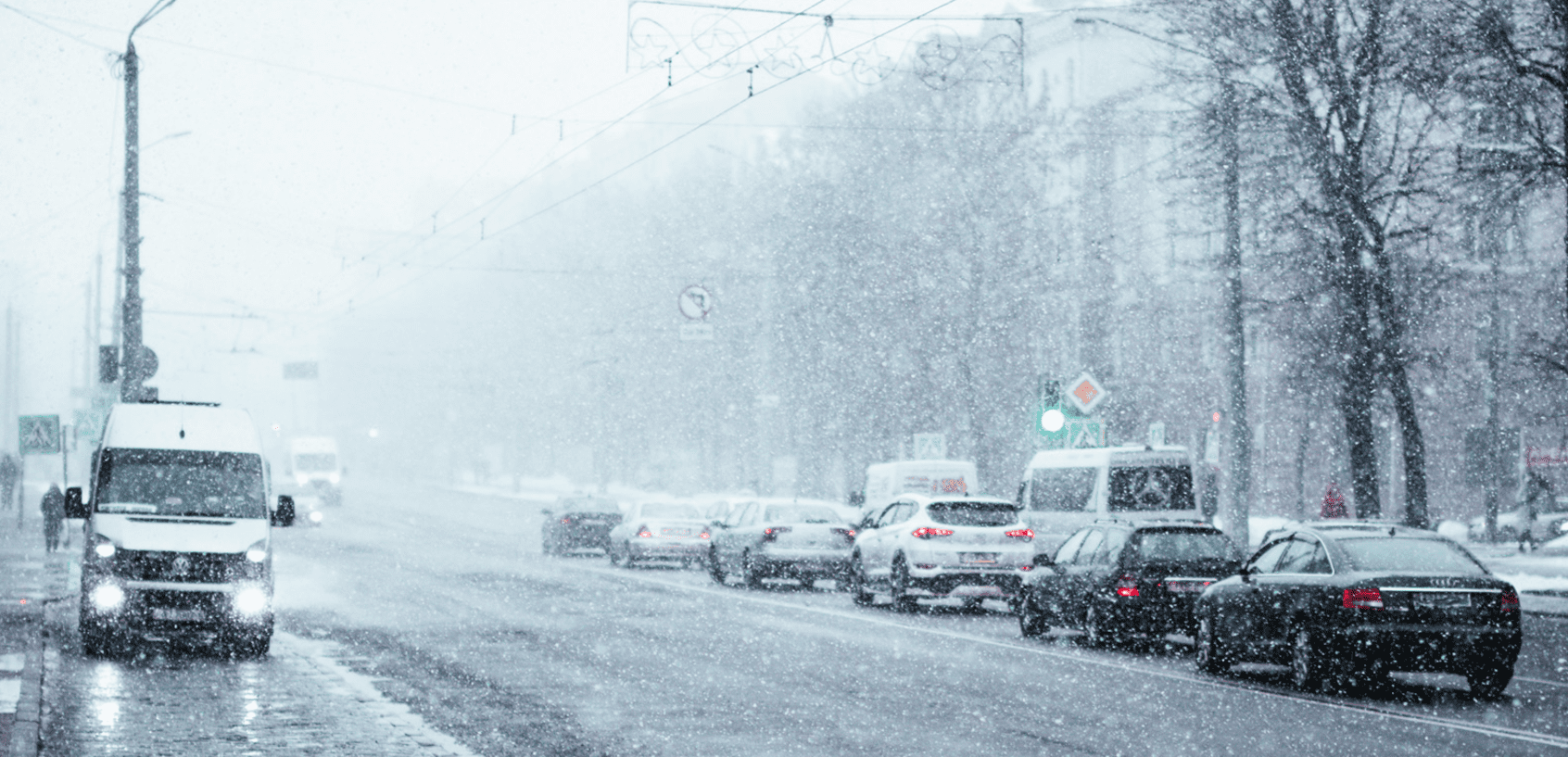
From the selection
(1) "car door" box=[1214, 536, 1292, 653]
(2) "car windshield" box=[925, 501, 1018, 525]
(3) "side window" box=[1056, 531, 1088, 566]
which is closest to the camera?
(1) "car door" box=[1214, 536, 1292, 653]

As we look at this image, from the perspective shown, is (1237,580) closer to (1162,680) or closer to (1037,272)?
(1162,680)

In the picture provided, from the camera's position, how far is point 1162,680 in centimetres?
1459

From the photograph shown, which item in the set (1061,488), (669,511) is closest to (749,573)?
(1061,488)

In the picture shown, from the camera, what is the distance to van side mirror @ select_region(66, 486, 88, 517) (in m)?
16.4

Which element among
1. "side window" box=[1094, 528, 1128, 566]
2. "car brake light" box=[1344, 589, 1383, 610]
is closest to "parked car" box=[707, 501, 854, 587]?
"side window" box=[1094, 528, 1128, 566]

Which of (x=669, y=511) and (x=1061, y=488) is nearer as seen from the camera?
(x=1061, y=488)

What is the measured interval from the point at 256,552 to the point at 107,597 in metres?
1.30

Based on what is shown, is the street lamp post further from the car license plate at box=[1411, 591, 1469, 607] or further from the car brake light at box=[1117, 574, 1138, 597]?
the car license plate at box=[1411, 591, 1469, 607]

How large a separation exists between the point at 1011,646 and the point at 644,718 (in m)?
6.87

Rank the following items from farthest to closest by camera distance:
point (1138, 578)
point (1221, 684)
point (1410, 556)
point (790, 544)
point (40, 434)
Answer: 1. point (40, 434)
2. point (790, 544)
3. point (1138, 578)
4. point (1221, 684)
5. point (1410, 556)

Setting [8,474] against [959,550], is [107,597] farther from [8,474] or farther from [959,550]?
[8,474]

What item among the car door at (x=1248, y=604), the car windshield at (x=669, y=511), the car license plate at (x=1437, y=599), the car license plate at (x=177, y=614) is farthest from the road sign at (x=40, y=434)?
the car license plate at (x=1437, y=599)

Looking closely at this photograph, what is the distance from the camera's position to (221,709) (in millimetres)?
12109

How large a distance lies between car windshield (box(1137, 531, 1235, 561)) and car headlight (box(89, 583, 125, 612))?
9.65 meters
